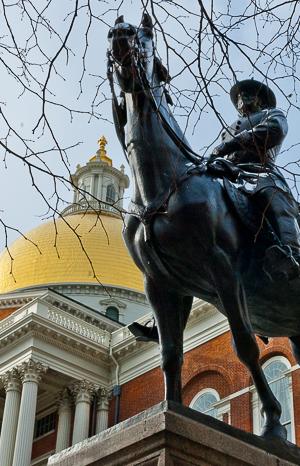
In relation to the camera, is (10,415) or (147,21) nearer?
(147,21)

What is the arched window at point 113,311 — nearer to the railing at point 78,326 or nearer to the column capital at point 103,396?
the railing at point 78,326

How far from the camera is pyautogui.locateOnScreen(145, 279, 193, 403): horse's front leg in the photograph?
5.27m

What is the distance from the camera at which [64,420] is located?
33344 millimetres

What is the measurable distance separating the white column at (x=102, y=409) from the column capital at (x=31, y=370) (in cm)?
301

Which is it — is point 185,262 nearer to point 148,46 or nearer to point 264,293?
point 264,293

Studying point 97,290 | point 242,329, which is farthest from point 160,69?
point 97,290

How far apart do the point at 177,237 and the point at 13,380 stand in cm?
2824

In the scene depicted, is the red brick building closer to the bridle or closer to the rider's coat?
the rider's coat

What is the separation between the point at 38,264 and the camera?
4888 centimetres

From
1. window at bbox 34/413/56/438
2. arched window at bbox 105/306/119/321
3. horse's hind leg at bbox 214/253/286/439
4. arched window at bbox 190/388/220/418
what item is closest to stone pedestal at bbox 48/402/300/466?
horse's hind leg at bbox 214/253/286/439

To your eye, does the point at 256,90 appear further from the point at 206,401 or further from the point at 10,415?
the point at 10,415

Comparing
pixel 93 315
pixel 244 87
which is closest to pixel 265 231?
pixel 244 87

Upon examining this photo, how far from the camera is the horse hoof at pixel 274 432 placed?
4.92 m

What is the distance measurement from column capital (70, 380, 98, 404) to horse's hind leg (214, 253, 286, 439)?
28193 mm
